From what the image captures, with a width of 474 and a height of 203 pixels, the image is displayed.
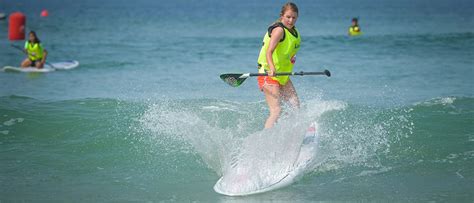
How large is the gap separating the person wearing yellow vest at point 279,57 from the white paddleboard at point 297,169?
55 centimetres

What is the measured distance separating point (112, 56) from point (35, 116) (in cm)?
1373

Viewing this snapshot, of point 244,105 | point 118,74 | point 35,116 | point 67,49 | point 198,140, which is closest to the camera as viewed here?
point 198,140

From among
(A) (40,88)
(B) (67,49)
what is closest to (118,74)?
(A) (40,88)

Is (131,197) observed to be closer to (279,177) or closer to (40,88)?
(279,177)

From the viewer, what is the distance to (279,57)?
25.0ft

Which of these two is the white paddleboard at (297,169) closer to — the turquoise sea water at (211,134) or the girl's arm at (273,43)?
the turquoise sea water at (211,134)

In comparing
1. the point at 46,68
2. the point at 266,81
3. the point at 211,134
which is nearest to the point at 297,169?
the point at 266,81

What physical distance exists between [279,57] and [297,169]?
4.05 ft

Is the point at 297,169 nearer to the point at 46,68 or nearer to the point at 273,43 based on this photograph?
the point at 273,43

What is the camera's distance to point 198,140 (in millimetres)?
8211

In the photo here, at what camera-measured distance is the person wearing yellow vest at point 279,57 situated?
741 cm

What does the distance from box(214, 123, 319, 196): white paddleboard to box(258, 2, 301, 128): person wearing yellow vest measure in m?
Answer: 0.55

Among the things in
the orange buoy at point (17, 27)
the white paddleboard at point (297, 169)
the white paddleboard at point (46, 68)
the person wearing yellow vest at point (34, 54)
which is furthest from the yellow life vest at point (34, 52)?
the white paddleboard at point (297, 169)

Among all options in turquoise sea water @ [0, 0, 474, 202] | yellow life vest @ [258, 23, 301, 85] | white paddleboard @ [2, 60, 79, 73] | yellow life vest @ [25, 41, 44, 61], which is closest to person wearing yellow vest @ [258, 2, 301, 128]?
yellow life vest @ [258, 23, 301, 85]
